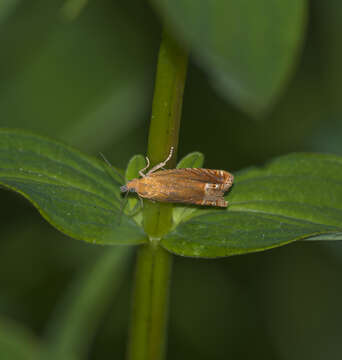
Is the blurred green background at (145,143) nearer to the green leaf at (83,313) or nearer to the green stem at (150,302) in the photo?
the green leaf at (83,313)

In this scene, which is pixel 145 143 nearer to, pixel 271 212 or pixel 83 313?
pixel 83 313

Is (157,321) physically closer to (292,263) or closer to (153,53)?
(292,263)

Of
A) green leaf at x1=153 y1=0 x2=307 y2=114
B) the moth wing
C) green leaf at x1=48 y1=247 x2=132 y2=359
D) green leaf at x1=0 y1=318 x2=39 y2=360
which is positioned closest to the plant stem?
the moth wing

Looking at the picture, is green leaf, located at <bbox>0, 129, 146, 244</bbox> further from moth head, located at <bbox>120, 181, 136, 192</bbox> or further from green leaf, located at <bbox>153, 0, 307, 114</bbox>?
green leaf, located at <bbox>153, 0, 307, 114</bbox>

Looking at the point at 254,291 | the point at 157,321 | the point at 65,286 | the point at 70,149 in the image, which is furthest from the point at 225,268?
the point at 70,149

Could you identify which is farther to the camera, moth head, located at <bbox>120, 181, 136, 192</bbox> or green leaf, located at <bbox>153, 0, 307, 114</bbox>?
moth head, located at <bbox>120, 181, 136, 192</bbox>

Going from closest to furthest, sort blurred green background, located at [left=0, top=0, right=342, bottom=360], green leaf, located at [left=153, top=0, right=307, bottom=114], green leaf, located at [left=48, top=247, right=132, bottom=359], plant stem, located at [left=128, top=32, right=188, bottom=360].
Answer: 1. green leaf, located at [left=153, top=0, right=307, bottom=114]
2. plant stem, located at [left=128, top=32, right=188, bottom=360]
3. green leaf, located at [left=48, top=247, right=132, bottom=359]
4. blurred green background, located at [left=0, top=0, right=342, bottom=360]

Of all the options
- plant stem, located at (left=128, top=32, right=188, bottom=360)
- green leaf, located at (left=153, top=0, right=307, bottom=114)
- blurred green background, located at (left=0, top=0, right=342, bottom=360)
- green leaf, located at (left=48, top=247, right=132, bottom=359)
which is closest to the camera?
green leaf, located at (left=153, top=0, right=307, bottom=114)
